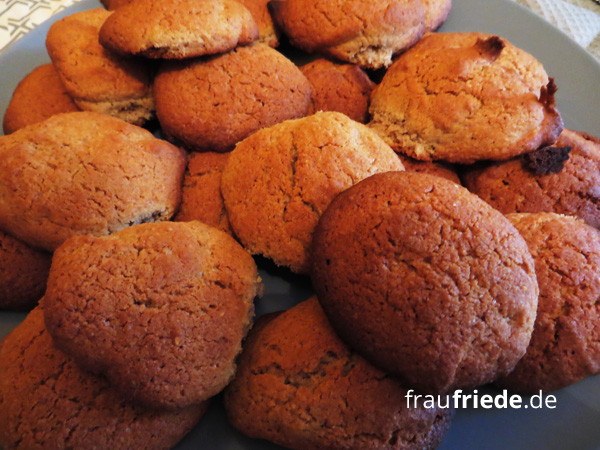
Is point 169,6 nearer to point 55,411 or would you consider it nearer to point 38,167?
point 38,167

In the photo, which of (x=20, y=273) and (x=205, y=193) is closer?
(x=20, y=273)

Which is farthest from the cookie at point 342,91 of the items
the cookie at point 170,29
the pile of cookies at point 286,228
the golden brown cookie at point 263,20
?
the cookie at point 170,29

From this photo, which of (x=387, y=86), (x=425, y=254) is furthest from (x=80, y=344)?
(x=387, y=86)

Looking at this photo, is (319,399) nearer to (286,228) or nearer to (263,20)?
(286,228)

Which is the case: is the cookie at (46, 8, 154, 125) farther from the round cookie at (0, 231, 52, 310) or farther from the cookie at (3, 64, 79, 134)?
the round cookie at (0, 231, 52, 310)

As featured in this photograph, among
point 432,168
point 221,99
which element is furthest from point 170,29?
point 432,168

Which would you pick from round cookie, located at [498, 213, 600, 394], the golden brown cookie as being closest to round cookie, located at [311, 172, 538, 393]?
round cookie, located at [498, 213, 600, 394]

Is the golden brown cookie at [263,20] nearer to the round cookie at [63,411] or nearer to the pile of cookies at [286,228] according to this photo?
the pile of cookies at [286,228]
